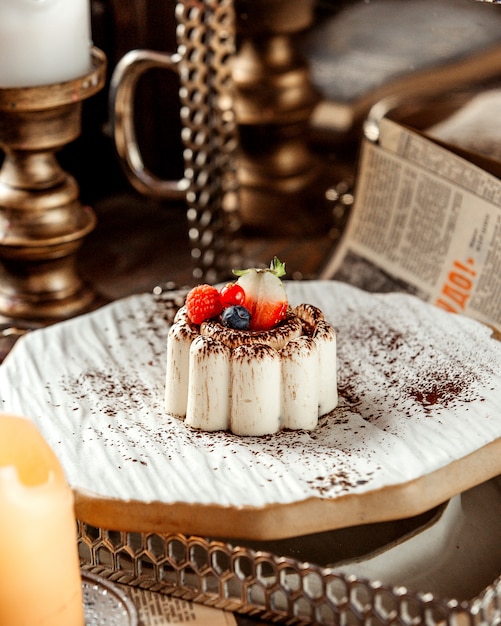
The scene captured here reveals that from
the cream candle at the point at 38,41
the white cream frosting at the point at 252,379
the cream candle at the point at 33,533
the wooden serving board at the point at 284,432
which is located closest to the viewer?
the cream candle at the point at 33,533

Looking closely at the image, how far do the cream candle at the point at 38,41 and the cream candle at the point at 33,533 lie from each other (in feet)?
1.86

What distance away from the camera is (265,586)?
70cm

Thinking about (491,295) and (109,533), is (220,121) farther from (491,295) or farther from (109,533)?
Result: (109,533)

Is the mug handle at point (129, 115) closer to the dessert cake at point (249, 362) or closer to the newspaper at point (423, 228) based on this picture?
the newspaper at point (423, 228)

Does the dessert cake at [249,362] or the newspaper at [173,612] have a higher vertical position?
the dessert cake at [249,362]

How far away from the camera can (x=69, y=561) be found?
645mm

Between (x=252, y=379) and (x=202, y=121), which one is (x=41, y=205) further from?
(x=252, y=379)

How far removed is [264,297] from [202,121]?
0.46 meters

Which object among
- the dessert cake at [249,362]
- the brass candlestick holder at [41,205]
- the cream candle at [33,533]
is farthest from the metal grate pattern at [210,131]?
the cream candle at [33,533]

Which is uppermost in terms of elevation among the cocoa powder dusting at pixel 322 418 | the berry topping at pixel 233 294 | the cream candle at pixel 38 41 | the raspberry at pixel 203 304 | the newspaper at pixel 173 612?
the cream candle at pixel 38 41

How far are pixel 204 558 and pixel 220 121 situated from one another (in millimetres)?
652

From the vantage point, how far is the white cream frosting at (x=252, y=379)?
83 centimetres

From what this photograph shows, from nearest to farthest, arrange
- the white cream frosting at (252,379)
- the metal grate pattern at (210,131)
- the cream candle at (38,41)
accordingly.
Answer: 1. the white cream frosting at (252,379)
2. the cream candle at (38,41)
3. the metal grate pattern at (210,131)

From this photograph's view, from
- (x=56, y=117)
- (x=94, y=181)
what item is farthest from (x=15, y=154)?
(x=94, y=181)
